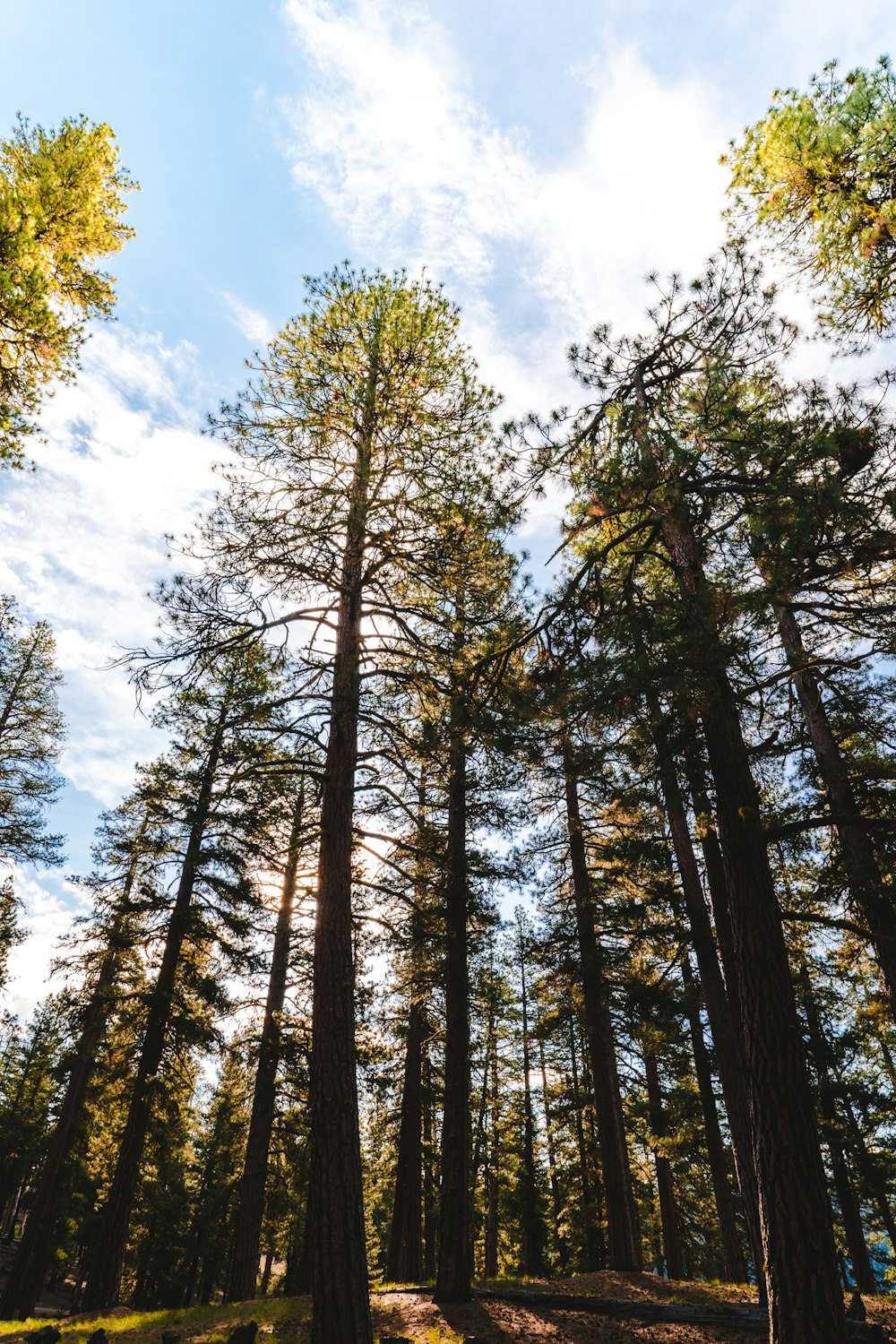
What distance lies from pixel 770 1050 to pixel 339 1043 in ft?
12.9

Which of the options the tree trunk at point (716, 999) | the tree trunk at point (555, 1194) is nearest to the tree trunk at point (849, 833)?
the tree trunk at point (716, 999)

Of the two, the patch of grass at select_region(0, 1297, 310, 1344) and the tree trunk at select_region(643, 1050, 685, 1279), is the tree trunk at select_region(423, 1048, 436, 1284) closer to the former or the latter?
the tree trunk at select_region(643, 1050, 685, 1279)

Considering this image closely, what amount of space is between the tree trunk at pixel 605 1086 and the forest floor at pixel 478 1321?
639mm

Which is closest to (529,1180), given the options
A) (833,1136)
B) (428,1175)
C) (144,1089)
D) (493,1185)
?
(493,1185)

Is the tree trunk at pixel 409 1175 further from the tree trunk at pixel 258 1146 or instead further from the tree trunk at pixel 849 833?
the tree trunk at pixel 849 833

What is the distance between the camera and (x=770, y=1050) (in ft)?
→ 16.2

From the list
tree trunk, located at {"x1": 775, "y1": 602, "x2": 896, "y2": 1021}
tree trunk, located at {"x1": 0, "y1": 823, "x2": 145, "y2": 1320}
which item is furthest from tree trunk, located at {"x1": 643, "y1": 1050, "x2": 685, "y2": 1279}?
tree trunk, located at {"x1": 0, "y1": 823, "x2": 145, "y2": 1320}

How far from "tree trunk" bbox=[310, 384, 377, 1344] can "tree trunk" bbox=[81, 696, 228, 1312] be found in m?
2.39

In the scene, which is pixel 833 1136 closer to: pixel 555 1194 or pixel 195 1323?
pixel 195 1323

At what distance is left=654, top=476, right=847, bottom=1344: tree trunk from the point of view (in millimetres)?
4316

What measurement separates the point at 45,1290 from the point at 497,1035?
108 ft

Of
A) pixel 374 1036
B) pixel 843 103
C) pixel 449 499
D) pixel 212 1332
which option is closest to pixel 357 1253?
pixel 212 1332

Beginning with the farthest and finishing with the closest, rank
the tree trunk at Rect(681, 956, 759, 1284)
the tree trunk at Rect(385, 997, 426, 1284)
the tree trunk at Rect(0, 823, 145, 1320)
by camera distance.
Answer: the tree trunk at Rect(0, 823, 145, 1320), the tree trunk at Rect(385, 997, 426, 1284), the tree trunk at Rect(681, 956, 759, 1284)

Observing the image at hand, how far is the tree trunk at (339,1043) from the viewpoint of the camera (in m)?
5.30
